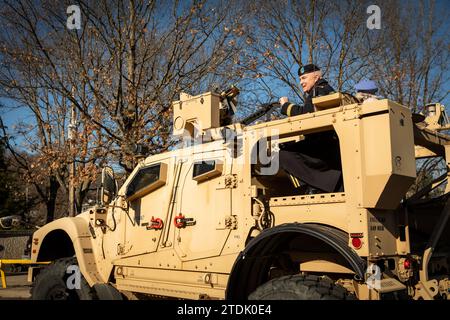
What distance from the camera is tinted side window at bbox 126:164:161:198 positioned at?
252 inches

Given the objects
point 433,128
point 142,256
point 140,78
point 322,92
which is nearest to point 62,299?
point 142,256

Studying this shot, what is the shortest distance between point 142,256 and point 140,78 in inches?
261

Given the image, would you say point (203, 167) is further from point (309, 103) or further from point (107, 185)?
point (107, 185)

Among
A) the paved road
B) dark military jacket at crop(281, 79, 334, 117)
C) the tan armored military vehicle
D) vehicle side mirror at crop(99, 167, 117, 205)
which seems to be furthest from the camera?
the paved road

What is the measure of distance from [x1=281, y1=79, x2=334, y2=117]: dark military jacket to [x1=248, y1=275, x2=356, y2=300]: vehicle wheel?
1.78m

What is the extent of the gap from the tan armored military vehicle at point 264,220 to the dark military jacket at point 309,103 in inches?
11.1

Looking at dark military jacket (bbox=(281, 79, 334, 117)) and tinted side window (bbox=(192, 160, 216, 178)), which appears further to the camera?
tinted side window (bbox=(192, 160, 216, 178))

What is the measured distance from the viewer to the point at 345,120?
459cm

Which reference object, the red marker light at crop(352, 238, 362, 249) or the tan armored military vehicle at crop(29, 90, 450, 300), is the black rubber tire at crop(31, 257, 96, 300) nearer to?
the tan armored military vehicle at crop(29, 90, 450, 300)

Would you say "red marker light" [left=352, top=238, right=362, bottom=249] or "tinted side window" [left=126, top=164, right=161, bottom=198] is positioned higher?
"tinted side window" [left=126, top=164, right=161, bottom=198]

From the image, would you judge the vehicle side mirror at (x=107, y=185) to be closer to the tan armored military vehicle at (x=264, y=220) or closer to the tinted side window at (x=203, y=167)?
the tan armored military vehicle at (x=264, y=220)

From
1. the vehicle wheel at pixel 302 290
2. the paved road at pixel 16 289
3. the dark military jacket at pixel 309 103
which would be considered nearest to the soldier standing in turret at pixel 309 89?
the dark military jacket at pixel 309 103

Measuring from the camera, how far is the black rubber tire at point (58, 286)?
6.75m

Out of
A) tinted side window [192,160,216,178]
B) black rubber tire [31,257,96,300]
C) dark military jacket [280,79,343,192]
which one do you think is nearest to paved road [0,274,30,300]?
black rubber tire [31,257,96,300]
